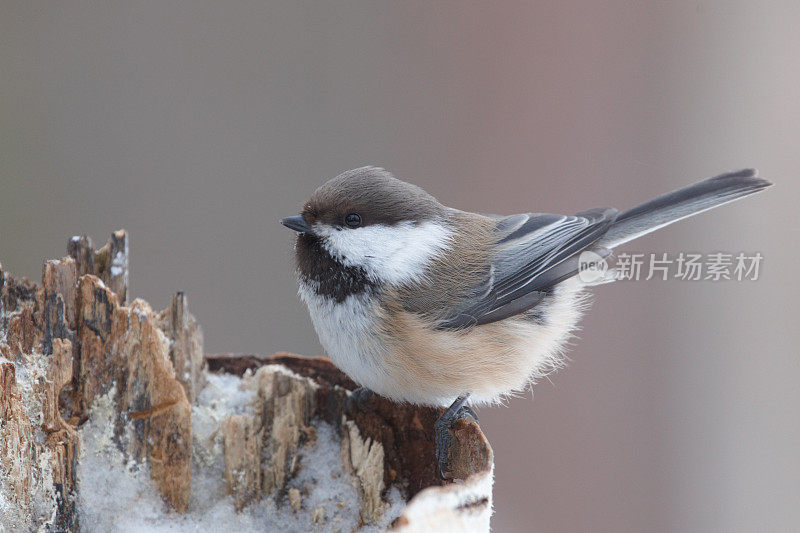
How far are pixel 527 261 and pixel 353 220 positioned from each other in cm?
42

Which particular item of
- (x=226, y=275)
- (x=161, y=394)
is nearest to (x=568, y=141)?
(x=226, y=275)

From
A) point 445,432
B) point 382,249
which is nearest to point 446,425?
point 445,432

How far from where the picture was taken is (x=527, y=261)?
1679 millimetres

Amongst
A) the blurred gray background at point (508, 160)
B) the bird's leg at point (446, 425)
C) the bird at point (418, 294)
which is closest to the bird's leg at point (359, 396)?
the bird at point (418, 294)

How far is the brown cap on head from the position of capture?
1493mm

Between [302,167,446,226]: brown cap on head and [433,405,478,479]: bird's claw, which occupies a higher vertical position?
[302,167,446,226]: brown cap on head

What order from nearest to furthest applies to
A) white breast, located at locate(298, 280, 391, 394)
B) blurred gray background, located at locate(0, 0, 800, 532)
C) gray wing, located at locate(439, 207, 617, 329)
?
white breast, located at locate(298, 280, 391, 394) < gray wing, located at locate(439, 207, 617, 329) < blurred gray background, located at locate(0, 0, 800, 532)

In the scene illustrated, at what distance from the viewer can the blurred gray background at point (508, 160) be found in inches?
99.0

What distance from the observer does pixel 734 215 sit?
8.56 feet

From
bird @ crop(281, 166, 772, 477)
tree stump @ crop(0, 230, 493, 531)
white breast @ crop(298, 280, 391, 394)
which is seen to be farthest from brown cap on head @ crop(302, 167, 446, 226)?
tree stump @ crop(0, 230, 493, 531)

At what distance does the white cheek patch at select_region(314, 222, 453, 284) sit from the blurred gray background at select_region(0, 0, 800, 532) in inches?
40.1

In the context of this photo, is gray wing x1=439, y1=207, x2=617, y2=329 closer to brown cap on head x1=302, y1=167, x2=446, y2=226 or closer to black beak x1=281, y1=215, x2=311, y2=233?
brown cap on head x1=302, y1=167, x2=446, y2=226

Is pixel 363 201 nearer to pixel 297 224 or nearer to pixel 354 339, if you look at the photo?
pixel 297 224

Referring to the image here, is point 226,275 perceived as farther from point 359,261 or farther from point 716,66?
point 716,66
